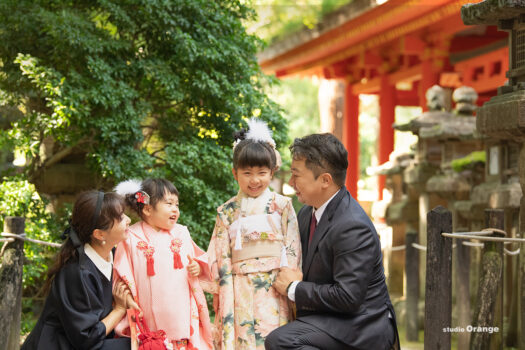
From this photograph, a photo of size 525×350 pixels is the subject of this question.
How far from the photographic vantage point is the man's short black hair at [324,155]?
2.96 m

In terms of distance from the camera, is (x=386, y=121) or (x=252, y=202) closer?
(x=252, y=202)

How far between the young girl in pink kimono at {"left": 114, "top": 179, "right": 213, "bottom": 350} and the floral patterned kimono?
0.10 m

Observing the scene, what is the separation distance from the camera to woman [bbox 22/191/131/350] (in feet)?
9.27

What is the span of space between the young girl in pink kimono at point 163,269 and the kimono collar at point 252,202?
1.09 ft

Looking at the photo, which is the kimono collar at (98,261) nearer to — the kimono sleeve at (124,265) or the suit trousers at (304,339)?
the kimono sleeve at (124,265)

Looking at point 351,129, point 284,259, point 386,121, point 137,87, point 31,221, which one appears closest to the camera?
point 284,259

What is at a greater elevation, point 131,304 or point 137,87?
point 137,87

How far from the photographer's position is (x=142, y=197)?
321 centimetres

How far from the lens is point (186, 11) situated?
5.46 metres

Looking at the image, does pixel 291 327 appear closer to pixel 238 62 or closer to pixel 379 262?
pixel 379 262

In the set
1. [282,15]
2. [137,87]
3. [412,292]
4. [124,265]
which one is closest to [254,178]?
[124,265]

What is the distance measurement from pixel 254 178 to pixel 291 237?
1.19 ft

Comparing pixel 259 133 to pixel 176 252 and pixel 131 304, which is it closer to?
pixel 176 252

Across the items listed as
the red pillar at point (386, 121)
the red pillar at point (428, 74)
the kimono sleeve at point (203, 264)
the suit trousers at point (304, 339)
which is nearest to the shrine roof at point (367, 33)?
the red pillar at point (428, 74)
